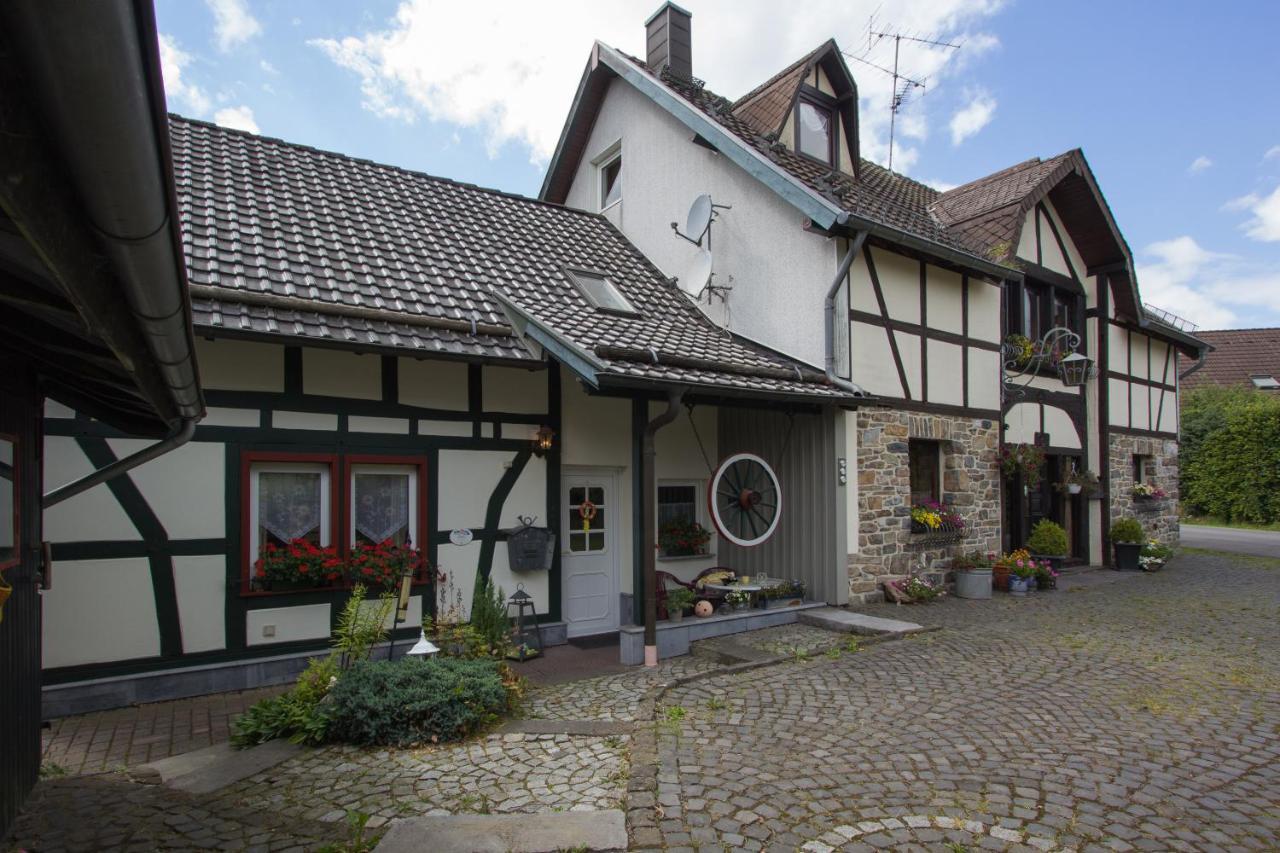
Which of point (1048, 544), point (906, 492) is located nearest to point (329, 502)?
point (906, 492)

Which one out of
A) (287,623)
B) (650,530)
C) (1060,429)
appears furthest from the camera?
(1060,429)

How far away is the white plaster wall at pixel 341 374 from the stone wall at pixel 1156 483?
464 inches

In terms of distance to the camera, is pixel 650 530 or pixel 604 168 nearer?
pixel 650 530

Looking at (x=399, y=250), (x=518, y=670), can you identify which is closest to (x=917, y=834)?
(x=518, y=670)

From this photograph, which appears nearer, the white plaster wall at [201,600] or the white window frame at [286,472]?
the white plaster wall at [201,600]

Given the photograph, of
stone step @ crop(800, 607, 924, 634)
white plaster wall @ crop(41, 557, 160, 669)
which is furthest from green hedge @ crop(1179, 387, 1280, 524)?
white plaster wall @ crop(41, 557, 160, 669)

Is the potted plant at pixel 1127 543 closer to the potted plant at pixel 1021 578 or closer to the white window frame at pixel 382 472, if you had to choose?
the potted plant at pixel 1021 578

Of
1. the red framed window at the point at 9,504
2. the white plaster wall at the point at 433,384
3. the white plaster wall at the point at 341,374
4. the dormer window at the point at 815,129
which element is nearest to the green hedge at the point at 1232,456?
the dormer window at the point at 815,129

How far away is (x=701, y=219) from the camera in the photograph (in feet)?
30.5

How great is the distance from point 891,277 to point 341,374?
613cm

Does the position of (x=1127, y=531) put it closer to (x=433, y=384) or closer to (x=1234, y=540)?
(x=1234, y=540)

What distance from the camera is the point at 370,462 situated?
6527 mm

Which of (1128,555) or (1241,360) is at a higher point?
(1241,360)

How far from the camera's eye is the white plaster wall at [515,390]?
7188mm
